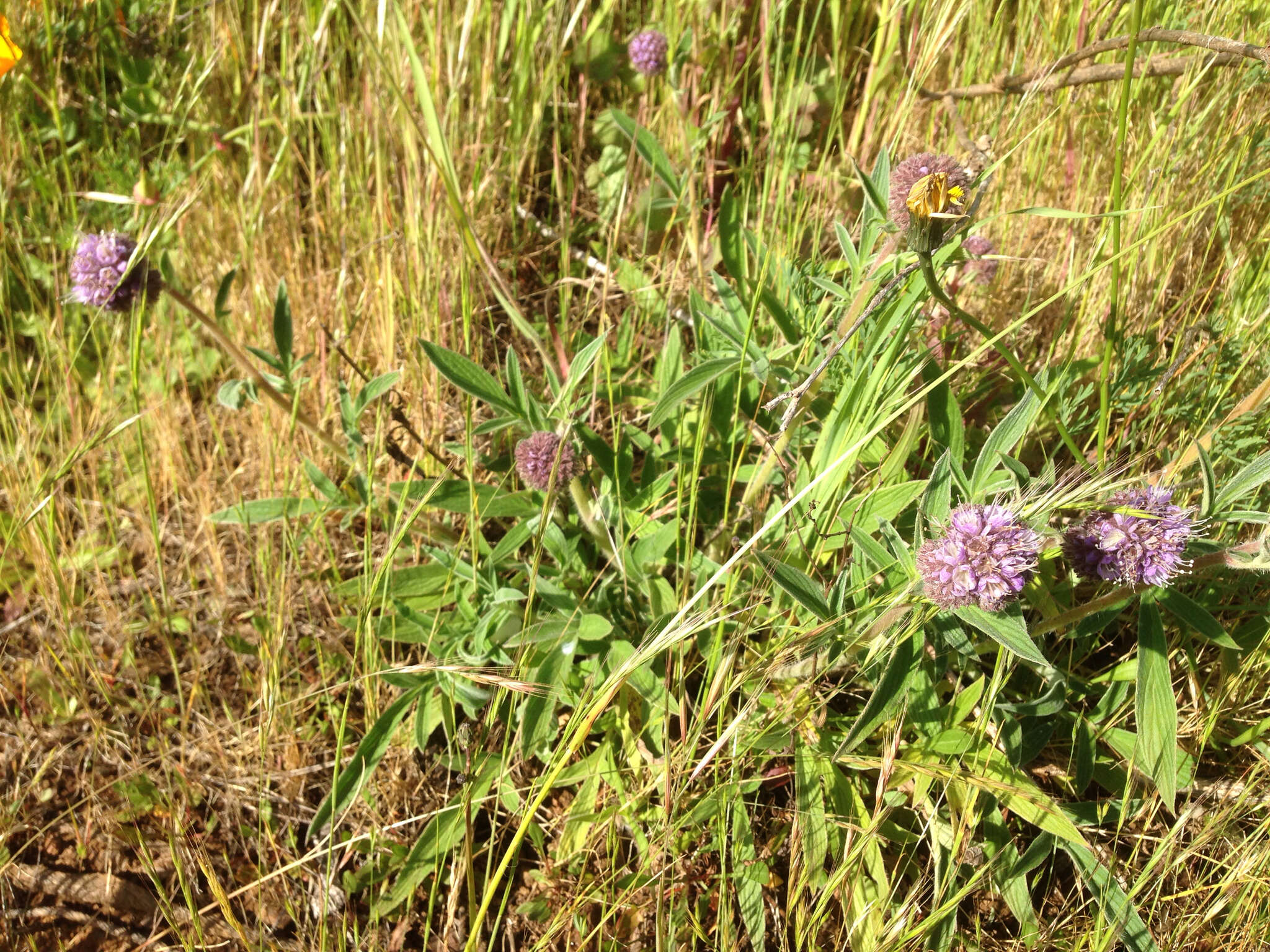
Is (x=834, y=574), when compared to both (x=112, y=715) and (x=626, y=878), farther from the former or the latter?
(x=112, y=715)

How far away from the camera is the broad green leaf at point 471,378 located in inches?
75.6

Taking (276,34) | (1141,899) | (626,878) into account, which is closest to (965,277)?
(1141,899)

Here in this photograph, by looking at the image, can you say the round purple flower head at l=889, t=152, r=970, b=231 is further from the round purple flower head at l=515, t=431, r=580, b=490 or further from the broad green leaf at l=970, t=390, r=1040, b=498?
the round purple flower head at l=515, t=431, r=580, b=490

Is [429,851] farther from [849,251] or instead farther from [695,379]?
[849,251]

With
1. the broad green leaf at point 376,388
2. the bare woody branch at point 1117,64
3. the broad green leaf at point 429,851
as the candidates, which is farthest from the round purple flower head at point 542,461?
the bare woody branch at point 1117,64

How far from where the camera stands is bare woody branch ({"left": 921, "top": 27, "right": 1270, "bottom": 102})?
160cm

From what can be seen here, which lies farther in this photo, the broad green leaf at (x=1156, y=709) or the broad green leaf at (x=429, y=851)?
the broad green leaf at (x=429, y=851)

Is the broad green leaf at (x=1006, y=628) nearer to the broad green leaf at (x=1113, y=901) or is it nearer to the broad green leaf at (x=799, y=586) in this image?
the broad green leaf at (x=799, y=586)

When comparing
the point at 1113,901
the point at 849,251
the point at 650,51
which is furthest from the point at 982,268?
the point at 1113,901

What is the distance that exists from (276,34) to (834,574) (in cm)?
252

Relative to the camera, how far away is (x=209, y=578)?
244cm

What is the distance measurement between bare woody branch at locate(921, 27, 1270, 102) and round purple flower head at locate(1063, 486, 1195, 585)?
0.74m

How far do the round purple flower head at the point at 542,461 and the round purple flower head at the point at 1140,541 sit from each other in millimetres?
955

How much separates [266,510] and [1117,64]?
7.03 ft
